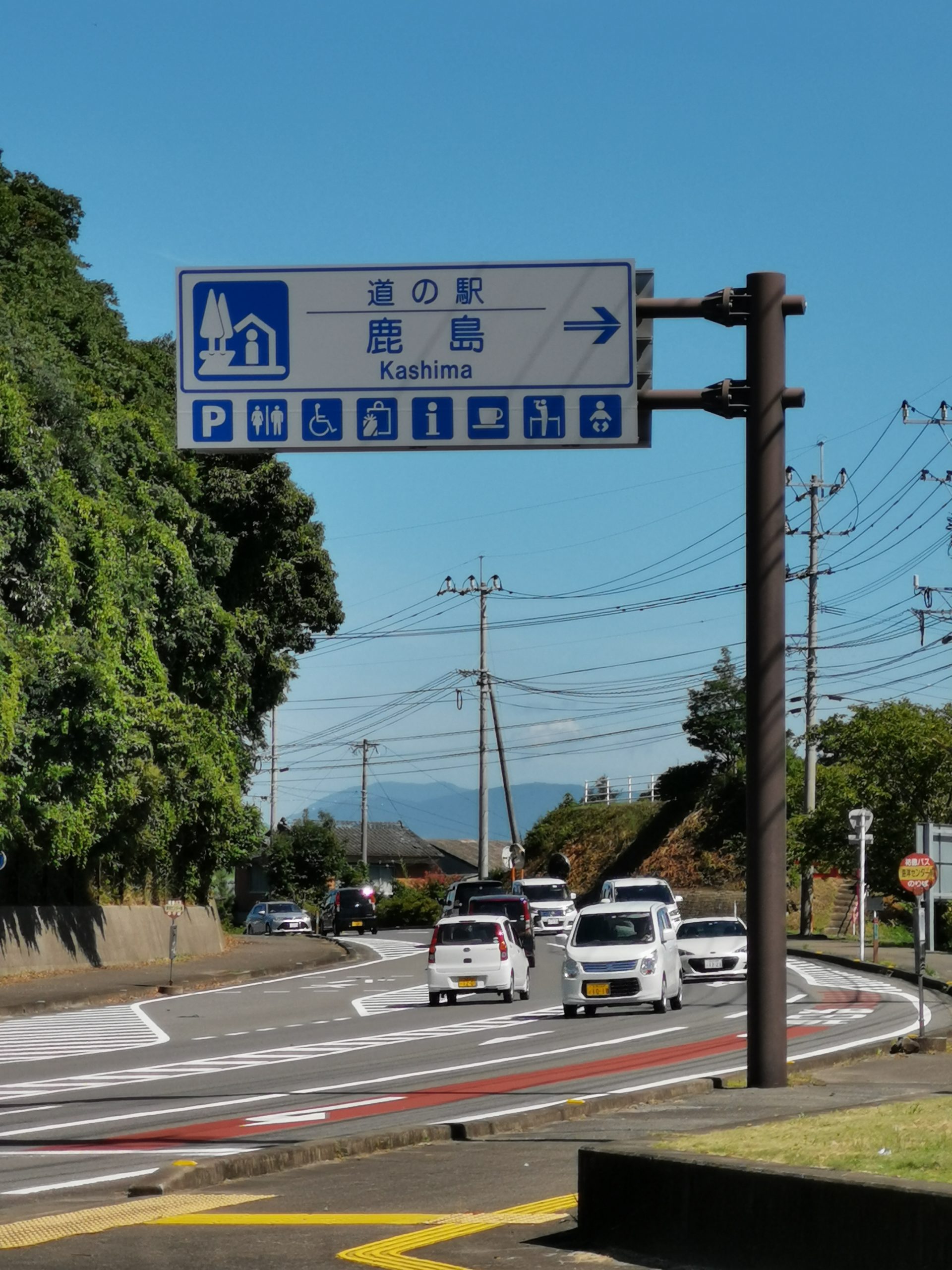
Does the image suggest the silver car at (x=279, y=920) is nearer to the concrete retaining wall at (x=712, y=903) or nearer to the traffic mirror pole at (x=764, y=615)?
the concrete retaining wall at (x=712, y=903)

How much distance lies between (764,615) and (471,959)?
1881 centimetres

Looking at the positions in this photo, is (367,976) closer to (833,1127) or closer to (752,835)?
(752,835)

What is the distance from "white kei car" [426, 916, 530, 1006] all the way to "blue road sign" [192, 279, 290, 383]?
18.4 meters

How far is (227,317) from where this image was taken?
45.6ft

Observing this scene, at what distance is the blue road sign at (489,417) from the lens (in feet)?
44.4

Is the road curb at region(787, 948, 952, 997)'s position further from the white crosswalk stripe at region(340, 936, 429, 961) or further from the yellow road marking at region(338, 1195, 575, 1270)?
the yellow road marking at region(338, 1195, 575, 1270)

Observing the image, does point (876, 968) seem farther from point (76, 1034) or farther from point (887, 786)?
point (76, 1034)

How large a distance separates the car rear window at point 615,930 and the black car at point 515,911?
42.1ft

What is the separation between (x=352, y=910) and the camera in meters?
64.9

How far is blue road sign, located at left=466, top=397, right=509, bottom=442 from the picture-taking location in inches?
533

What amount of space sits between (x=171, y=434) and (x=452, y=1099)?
3282 centimetres

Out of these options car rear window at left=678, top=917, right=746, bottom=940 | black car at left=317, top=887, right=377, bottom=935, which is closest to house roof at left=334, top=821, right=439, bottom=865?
black car at left=317, top=887, right=377, bottom=935

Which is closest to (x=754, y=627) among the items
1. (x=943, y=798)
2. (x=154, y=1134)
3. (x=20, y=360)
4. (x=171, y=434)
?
(x=154, y=1134)

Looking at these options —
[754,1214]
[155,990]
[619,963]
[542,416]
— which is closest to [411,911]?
[155,990]
